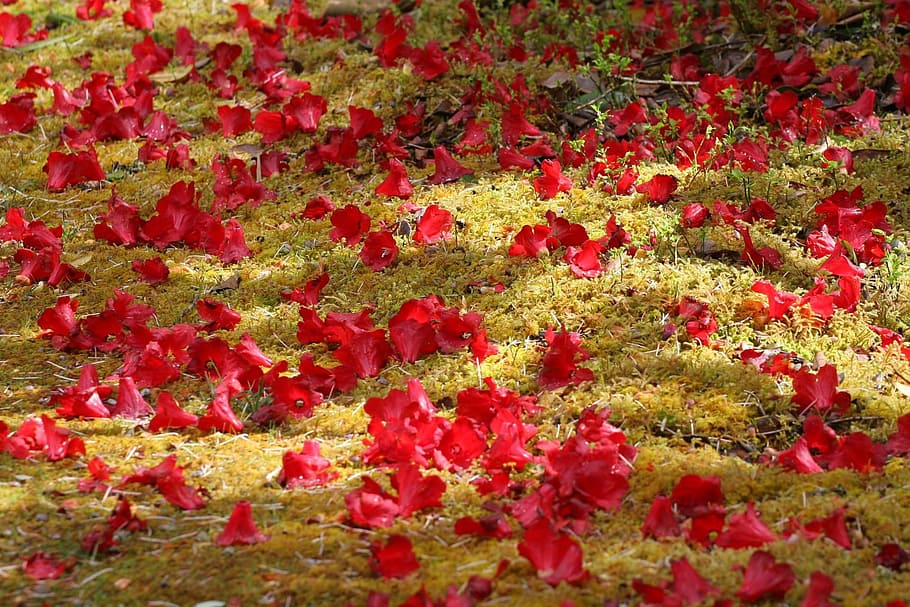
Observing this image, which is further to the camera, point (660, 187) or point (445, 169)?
point (445, 169)

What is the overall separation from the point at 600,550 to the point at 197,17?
5.29 m

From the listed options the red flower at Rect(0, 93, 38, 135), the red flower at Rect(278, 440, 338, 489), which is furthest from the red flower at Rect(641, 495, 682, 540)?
the red flower at Rect(0, 93, 38, 135)

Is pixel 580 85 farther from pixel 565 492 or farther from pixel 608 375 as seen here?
pixel 565 492

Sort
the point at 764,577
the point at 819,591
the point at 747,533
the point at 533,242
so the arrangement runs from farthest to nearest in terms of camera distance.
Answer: the point at 533,242
the point at 747,533
the point at 764,577
the point at 819,591

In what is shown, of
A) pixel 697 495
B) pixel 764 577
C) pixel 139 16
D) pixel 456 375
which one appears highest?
pixel 139 16

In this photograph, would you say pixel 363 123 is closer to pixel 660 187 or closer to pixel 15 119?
pixel 660 187

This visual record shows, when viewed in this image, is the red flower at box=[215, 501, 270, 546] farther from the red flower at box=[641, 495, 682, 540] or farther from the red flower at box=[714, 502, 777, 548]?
the red flower at box=[714, 502, 777, 548]

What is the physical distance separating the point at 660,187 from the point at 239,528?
8.02 feet

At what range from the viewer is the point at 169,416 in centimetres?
336

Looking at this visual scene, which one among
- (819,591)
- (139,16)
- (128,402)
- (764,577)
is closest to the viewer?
(819,591)

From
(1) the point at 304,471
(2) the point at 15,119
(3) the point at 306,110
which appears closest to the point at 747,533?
(1) the point at 304,471

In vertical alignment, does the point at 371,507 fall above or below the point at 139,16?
below

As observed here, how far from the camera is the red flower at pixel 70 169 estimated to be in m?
5.17

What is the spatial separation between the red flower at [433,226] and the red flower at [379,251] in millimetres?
142
